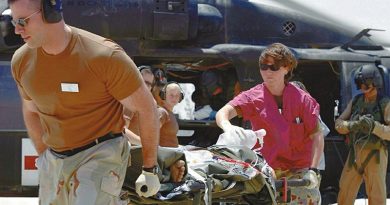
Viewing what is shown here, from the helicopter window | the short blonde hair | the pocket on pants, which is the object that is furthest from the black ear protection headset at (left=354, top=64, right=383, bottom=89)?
the pocket on pants

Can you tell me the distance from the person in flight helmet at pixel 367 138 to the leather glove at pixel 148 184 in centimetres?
458

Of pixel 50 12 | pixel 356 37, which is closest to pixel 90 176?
pixel 50 12

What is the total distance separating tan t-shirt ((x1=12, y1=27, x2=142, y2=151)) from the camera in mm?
3584

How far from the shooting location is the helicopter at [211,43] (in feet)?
26.0

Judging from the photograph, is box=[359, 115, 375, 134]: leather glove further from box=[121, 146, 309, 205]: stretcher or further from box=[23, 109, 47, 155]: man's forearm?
box=[23, 109, 47, 155]: man's forearm

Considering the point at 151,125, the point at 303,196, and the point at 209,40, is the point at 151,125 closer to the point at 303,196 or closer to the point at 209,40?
the point at 303,196

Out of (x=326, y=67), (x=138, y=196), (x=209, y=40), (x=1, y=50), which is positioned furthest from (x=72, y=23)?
(x=138, y=196)

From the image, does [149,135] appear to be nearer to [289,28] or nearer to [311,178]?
[311,178]

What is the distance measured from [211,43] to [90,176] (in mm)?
4885

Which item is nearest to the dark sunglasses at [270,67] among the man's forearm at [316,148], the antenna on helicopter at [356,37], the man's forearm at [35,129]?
the man's forearm at [316,148]

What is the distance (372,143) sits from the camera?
8156 millimetres

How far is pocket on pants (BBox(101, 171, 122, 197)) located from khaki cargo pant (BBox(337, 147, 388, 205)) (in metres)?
4.76

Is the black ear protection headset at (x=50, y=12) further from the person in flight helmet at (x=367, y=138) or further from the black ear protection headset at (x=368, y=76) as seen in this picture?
the black ear protection headset at (x=368, y=76)

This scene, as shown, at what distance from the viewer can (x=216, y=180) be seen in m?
4.43
